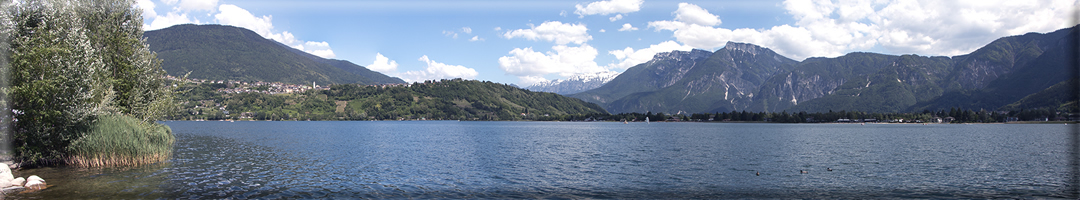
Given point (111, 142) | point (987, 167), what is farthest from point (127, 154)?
point (987, 167)

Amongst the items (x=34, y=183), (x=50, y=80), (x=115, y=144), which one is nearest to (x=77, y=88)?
(x=50, y=80)

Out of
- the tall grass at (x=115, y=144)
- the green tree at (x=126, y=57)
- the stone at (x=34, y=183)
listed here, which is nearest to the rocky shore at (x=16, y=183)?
the stone at (x=34, y=183)

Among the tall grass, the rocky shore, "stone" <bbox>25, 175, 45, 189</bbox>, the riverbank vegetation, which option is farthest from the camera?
the tall grass

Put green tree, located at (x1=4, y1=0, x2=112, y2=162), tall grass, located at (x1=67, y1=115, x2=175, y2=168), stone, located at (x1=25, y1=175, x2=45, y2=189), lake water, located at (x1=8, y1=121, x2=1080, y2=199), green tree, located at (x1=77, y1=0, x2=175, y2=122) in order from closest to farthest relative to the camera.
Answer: stone, located at (x1=25, y1=175, x2=45, y2=189)
lake water, located at (x1=8, y1=121, x2=1080, y2=199)
green tree, located at (x1=4, y1=0, x2=112, y2=162)
tall grass, located at (x1=67, y1=115, x2=175, y2=168)
green tree, located at (x1=77, y1=0, x2=175, y2=122)

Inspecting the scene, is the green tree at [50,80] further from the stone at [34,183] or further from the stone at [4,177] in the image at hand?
the stone at [34,183]

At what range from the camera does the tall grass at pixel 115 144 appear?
33.0m

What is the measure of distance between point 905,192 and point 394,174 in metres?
31.9

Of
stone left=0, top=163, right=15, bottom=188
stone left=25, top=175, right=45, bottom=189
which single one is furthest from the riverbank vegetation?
stone left=25, top=175, right=45, bottom=189

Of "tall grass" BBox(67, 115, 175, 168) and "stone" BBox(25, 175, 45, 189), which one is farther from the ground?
"tall grass" BBox(67, 115, 175, 168)

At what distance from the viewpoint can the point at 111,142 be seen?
34.2m

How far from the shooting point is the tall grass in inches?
1300

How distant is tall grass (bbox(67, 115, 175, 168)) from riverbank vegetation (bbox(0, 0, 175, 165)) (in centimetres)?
5

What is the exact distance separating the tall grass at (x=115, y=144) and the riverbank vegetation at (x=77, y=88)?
0.05 metres

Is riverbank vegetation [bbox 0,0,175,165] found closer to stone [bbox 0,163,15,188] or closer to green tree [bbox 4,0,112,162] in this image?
green tree [bbox 4,0,112,162]
